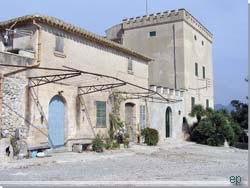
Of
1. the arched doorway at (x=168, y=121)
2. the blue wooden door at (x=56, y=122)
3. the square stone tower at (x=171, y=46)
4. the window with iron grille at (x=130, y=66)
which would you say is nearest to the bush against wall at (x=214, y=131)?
the square stone tower at (x=171, y=46)

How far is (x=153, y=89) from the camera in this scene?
21.4 metres

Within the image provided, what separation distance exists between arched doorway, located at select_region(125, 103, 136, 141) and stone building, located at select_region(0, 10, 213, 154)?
61 millimetres

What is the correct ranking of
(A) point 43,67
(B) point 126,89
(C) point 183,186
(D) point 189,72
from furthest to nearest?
1. (D) point 189,72
2. (B) point 126,89
3. (A) point 43,67
4. (C) point 183,186

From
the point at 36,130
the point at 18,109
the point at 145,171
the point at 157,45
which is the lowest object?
the point at 145,171

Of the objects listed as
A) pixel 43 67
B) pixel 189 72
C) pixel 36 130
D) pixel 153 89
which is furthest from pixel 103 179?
pixel 189 72

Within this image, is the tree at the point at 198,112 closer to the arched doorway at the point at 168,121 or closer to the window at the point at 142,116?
the arched doorway at the point at 168,121

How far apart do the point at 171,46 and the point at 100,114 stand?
10905mm

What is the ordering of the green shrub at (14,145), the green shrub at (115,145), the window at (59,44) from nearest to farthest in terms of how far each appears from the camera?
the green shrub at (14,145)
the window at (59,44)
the green shrub at (115,145)

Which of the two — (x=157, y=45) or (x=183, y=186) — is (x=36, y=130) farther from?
(x=157, y=45)

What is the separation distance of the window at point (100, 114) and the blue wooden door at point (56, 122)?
8.23 ft

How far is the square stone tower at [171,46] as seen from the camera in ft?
82.2

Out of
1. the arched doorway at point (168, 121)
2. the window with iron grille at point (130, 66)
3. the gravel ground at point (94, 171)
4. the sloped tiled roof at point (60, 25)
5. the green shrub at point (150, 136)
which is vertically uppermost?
the sloped tiled roof at point (60, 25)

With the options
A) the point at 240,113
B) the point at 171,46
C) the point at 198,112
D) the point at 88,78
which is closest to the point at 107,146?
the point at 88,78

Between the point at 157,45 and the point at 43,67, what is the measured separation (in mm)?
13939
